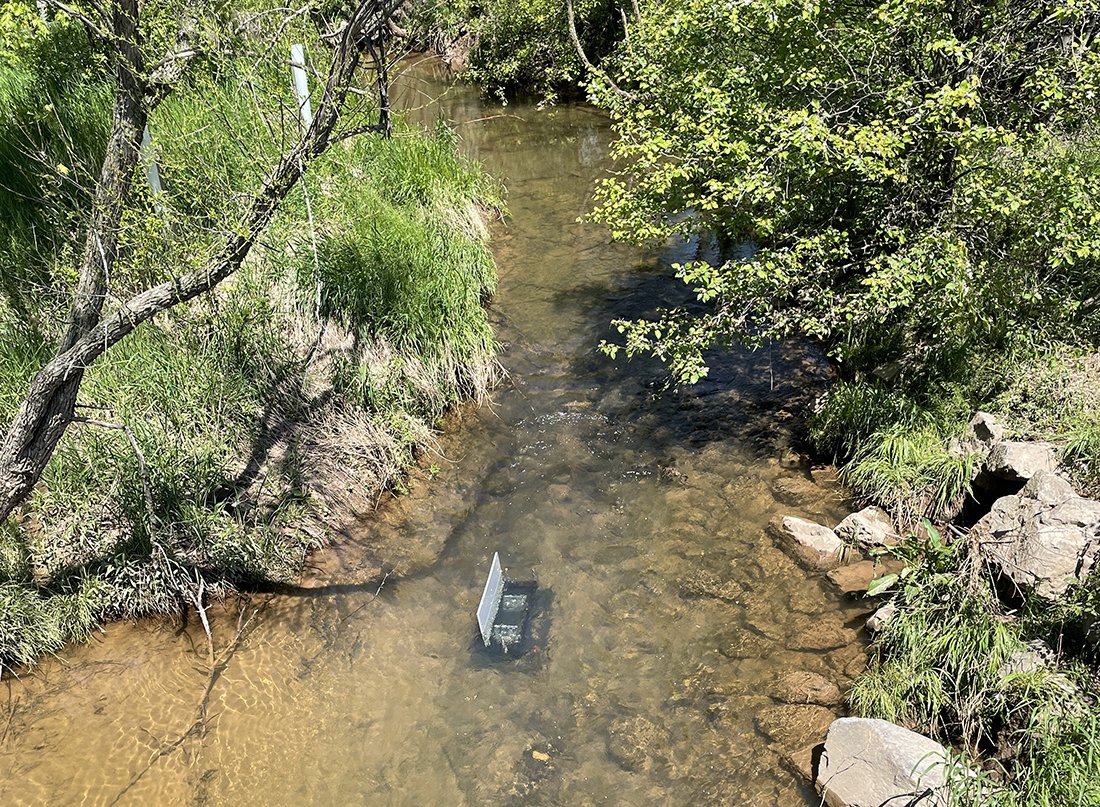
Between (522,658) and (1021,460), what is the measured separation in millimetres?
3563

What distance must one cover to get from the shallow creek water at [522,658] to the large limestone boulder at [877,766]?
201mm

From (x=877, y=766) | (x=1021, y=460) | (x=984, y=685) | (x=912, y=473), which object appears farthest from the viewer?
(x=912, y=473)

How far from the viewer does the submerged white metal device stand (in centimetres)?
488

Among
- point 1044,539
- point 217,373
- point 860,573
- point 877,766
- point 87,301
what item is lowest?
point 860,573

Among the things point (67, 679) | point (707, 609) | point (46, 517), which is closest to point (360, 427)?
point (46, 517)

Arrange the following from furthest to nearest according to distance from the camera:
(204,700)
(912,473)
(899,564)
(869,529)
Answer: (912,473) → (869,529) → (899,564) → (204,700)

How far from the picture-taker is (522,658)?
4914 millimetres

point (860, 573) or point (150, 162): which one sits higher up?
point (150, 162)

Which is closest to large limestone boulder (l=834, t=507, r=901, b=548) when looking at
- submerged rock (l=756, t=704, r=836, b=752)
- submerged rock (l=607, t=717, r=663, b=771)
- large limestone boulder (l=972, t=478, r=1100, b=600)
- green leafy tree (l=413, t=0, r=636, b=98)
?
large limestone boulder (l=972, t=478, r=1100, b=600)

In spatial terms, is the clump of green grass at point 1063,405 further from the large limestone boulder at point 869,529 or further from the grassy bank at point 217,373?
the grassy bank at point 217,373

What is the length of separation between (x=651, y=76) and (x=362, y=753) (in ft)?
19.3

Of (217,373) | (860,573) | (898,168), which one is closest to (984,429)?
(860,573)

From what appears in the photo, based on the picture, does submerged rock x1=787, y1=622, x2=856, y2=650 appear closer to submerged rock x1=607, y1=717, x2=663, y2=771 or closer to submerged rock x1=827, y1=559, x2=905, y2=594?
submerged rock x1=827, y1=559, x2=905, y2=594

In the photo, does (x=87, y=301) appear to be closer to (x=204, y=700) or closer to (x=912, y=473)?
(x=204, y=700)
